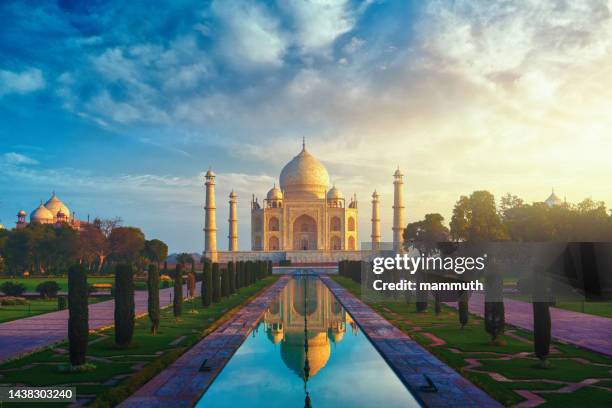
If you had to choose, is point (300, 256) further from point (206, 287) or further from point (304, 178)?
point (206, 287)

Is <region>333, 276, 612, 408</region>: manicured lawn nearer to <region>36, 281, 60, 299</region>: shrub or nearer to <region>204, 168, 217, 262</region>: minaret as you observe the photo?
<region>36, 281, 60, 299</region>: shrub

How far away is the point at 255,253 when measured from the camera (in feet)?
170

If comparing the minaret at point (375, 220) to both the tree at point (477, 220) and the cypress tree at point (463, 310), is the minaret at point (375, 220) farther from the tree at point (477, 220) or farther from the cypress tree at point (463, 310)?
the cypress tree at point (463, 310)

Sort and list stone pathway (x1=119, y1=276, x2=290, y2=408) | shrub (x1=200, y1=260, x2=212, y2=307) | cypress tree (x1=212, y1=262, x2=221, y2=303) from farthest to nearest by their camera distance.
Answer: cypress tree (x1=212, y1=262, x2=221, y2=303), shrub (x1=200, y1=260, x2=212, y2=307), stone pathway (x1=119, y1=276, x2=290, y2=408)

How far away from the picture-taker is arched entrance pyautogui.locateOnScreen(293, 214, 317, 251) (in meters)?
58.2

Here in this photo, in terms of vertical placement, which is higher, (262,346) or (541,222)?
(541,222)

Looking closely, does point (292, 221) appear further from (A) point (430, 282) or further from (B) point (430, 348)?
(B) point (430, 348)

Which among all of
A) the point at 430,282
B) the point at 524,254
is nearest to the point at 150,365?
the point at 430,282

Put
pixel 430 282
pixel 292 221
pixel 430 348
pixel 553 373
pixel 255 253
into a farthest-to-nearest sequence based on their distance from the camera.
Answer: pixel 292 221
pixel 255 253
pixel 430 282
pixel 430 348
pixel 553 373

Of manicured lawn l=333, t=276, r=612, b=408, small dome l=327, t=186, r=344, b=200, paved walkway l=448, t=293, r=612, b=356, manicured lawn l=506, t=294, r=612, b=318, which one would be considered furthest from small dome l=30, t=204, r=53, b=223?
manicured lawn l=333, t=276, r=612, b=408

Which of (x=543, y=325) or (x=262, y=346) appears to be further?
(x=262, y=346)

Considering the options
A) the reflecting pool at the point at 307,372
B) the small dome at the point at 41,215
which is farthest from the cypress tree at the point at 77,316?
the small dome at the point at 41,215

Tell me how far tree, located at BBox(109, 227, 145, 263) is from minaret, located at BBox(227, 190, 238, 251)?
10.7 m

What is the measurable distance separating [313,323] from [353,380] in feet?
19.4
